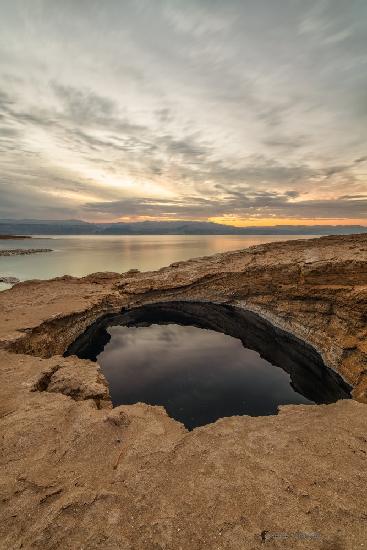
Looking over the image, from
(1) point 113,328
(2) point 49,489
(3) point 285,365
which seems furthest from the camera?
(1) point 113,328

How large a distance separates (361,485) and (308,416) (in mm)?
2703

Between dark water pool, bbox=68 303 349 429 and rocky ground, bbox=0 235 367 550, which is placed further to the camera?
dark water pool, bbox=68 303 349 429

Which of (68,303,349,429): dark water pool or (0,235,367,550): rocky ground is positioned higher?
(0,235,367,550): rocky ground

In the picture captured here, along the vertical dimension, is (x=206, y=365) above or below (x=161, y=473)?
below

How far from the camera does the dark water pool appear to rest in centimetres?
1449

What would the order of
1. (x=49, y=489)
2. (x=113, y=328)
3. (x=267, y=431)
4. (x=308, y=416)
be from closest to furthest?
1. (x=49, y=489)
2. (x=267, y=431)
3. (x=308, y=416)
4. (x=113, y=328)

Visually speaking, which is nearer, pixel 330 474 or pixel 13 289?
pixel 330 474

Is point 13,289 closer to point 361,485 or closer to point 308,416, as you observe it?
point 308,416

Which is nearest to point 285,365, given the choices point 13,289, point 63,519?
point 63,519

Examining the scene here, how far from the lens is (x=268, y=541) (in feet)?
16.3

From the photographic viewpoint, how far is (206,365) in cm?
1873

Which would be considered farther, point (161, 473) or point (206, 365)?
point (206, 365)

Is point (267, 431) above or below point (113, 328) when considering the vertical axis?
above

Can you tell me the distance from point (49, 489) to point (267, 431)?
5407 millimetres
